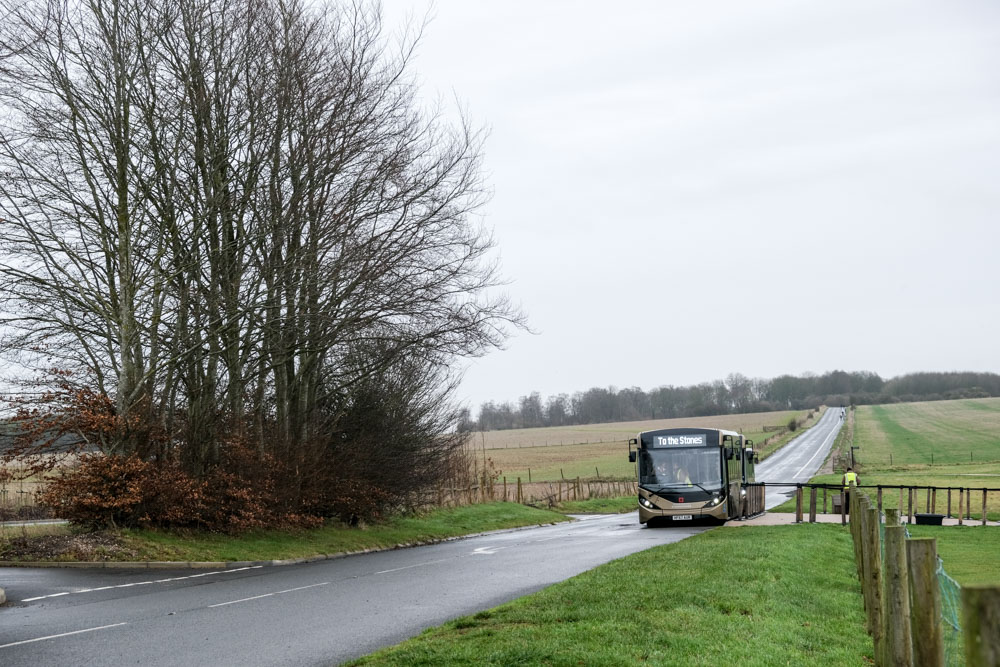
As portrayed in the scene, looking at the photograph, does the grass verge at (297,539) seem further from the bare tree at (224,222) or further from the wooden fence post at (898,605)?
the wooden fence post at (898,605)

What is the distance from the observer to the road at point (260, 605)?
1012 cm

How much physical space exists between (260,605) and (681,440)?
1921 cm

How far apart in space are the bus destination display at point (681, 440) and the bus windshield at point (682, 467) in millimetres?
127

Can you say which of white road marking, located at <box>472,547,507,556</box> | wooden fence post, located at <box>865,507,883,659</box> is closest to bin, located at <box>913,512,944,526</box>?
white road marking, located at <box>472,547,507,556</box>

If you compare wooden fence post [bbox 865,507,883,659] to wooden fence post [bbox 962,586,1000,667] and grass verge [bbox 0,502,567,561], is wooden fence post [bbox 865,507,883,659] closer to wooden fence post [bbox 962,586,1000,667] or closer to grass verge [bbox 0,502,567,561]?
wooden fence post [bbox 962,586,1000,667]

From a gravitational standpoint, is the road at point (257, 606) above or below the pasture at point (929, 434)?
above

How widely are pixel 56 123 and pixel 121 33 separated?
7.92ft

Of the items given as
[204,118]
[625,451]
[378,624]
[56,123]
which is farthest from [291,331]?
[625,451]

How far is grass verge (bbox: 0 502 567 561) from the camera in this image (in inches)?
794

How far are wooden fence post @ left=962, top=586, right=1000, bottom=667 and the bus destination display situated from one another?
1103 inches

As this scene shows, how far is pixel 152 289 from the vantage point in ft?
72.6

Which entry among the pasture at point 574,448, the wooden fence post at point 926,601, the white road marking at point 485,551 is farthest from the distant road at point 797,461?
the wooden fence post at point 926,601

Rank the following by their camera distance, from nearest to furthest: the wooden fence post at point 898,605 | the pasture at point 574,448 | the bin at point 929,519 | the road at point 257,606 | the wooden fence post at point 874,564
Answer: the wooden fence post at point 898,605 < the wooden fence post at point 874,564 < the road at point 257,606 < the bin at point 929,519 < the pasture at point 574,448

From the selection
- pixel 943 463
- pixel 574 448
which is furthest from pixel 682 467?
pixel 574 448
